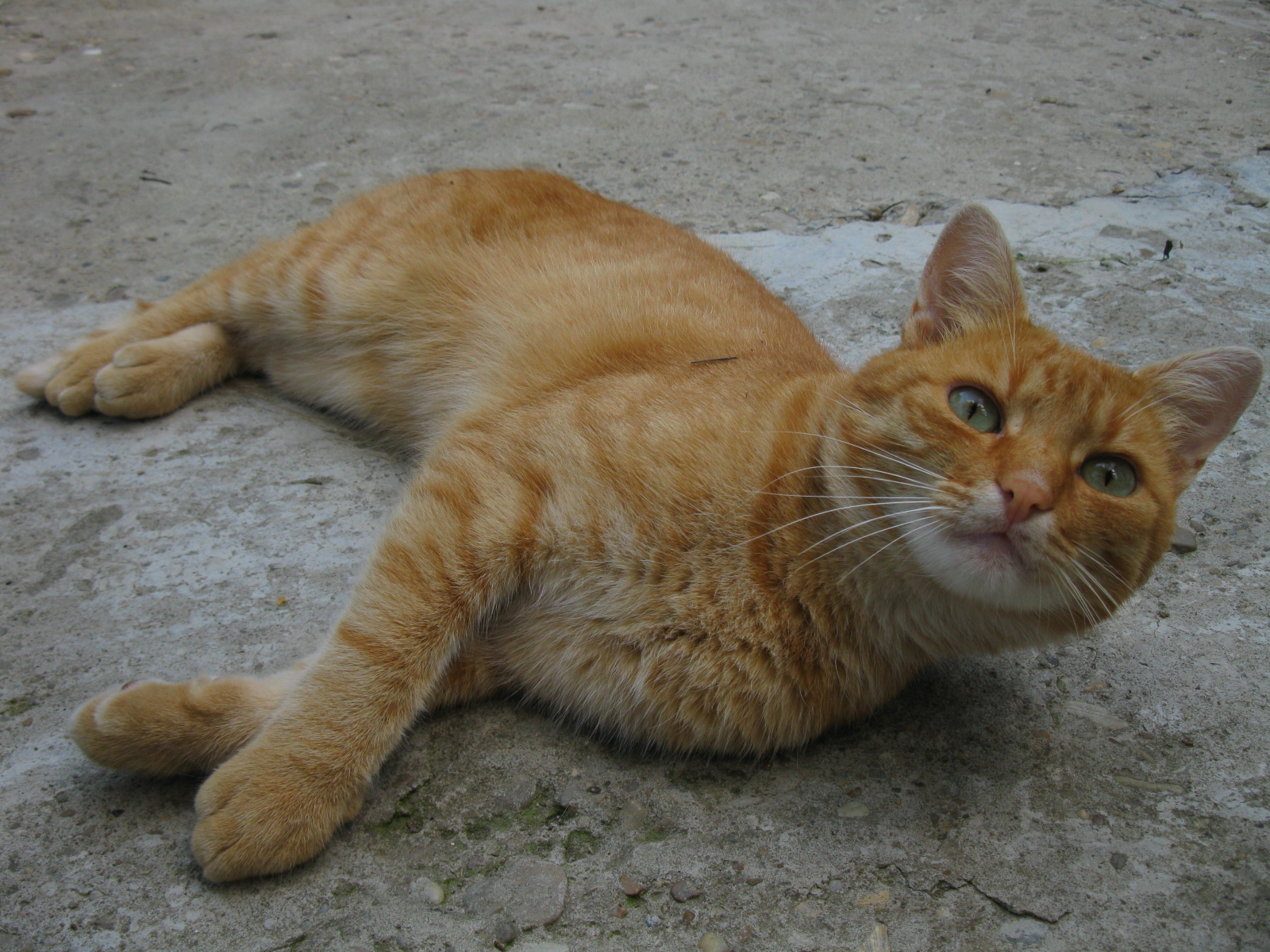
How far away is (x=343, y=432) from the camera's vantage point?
3.24 m

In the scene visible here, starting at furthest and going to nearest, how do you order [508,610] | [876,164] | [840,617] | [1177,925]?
[876,164] → [508,610] → [840,617] → [1177,925]

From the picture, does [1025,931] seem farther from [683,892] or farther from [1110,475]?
[1110,475]

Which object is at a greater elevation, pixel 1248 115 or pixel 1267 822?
pixel 1248 115

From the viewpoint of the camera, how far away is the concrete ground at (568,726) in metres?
1.84

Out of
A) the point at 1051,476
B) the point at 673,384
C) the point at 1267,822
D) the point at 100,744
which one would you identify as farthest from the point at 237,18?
the point at 1267,822

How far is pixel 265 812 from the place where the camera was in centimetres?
184

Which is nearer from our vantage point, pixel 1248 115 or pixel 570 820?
pixel 570 820

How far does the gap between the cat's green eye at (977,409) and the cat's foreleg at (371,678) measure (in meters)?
0.97

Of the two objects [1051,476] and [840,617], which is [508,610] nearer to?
[840,617]

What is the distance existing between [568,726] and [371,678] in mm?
466

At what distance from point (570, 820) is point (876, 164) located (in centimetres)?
374

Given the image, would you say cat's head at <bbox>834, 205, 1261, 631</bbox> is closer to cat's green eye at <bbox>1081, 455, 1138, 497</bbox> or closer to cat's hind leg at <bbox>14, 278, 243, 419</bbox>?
cat's green eye at <bbox>1081, 455, 1138, 497</bbox>

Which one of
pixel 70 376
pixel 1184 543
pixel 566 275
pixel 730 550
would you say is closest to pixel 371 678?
pixel 730 550

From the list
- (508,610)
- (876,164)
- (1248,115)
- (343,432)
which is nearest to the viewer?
(508,610)
